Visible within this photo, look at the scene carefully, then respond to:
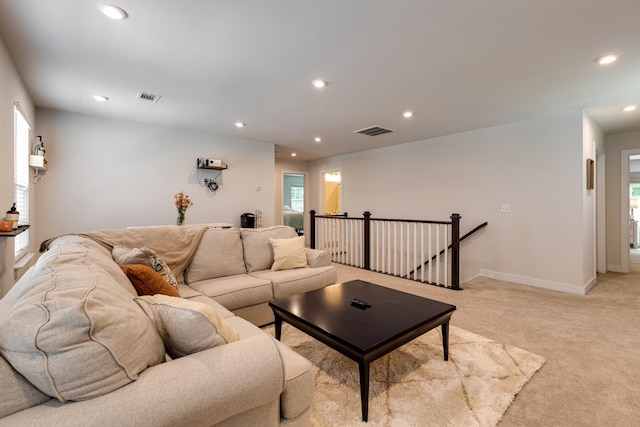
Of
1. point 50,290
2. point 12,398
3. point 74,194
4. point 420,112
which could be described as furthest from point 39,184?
point 420,112

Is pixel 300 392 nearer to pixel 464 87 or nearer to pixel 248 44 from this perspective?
pixel 248 44

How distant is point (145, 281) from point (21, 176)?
8.37 ft

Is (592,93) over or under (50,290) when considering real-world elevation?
over

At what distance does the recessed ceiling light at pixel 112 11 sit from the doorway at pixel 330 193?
5911 mm

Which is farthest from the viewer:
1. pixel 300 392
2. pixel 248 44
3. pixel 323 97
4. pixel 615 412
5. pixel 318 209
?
pixel 318 209

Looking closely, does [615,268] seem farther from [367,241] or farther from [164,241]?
[164,241]

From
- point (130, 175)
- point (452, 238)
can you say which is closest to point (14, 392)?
point (452, 238)

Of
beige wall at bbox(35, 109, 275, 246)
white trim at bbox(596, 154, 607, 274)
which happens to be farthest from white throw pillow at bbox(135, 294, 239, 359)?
white trim at bbox(596, 154, 607, 274)

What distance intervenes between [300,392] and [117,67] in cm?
303

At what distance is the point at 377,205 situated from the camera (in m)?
6.46

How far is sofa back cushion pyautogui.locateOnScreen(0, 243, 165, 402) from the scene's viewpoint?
78cm

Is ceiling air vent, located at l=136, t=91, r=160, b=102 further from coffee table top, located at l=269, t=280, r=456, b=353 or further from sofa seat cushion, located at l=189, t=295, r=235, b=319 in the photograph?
coffee table top, located at l=269, t=280, r=456, b=353

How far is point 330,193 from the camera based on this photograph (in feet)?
27.5

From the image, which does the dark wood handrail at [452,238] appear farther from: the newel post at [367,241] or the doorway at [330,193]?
the doorway at [330,193]
